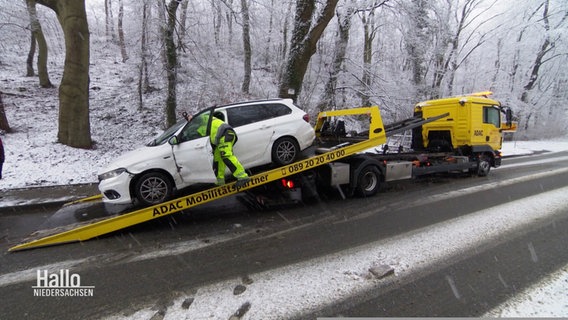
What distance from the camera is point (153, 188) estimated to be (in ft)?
17.3

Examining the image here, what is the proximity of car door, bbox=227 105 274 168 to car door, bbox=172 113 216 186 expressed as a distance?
63 cm

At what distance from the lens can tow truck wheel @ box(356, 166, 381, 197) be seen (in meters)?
7.20

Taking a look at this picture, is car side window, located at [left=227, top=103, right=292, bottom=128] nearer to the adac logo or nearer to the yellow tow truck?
the yellow tow truck

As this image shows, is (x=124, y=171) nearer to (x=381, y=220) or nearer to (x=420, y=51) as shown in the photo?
(x=381, y=220)

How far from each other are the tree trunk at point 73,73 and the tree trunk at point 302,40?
6948 millimetres

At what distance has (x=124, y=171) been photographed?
502cm

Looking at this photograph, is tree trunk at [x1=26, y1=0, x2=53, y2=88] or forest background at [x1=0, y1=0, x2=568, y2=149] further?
tree trunk at [x1=26, y1=0, x2=53, y2=88]

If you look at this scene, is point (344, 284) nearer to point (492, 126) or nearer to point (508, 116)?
point (492, 126)

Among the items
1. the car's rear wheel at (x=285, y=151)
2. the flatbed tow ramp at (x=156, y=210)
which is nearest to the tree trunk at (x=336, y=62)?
the flatbed tow ramp at (x=156, y=210)

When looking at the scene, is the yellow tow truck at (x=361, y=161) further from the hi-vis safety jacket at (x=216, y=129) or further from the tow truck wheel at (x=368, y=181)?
the hi-vis safety jacket at (x=216, y=129)

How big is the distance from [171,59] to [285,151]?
7927 mm

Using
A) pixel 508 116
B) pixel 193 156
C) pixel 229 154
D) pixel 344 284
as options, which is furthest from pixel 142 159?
pixel 508 116

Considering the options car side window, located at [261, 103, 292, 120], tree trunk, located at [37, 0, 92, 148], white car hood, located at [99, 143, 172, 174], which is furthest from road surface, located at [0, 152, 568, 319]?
tree trunk, located at [37, 0, 92, 148]

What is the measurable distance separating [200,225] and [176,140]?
5.39ft
